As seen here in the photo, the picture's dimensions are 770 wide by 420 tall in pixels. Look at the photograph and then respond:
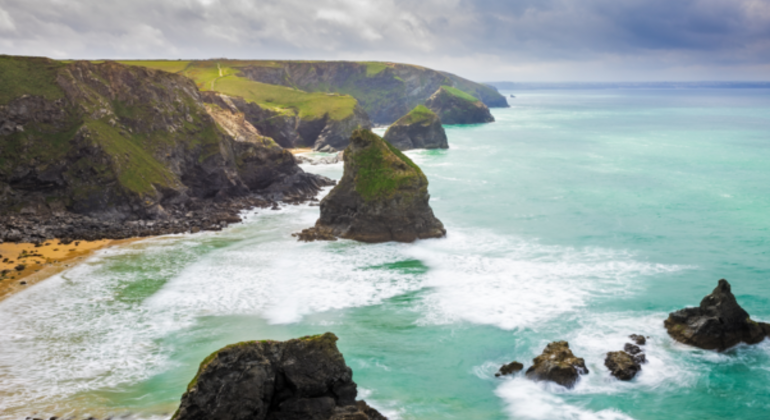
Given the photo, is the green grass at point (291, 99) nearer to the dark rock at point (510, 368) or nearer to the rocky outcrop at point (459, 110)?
the rocky outcrop at point (459, 110)

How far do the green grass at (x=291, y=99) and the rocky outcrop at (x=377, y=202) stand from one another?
224ft

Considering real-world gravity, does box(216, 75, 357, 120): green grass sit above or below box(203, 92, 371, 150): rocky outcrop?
above

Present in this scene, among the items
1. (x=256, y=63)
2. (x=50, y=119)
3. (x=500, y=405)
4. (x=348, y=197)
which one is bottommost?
(x=500, y=405)

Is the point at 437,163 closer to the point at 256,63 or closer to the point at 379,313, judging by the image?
the point at 379,313

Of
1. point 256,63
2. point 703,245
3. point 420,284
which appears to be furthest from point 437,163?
point 256,63

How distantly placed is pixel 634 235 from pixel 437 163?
161 feet

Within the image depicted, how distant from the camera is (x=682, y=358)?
80.6 feet

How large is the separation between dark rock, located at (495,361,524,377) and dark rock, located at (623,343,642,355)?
17.1ft

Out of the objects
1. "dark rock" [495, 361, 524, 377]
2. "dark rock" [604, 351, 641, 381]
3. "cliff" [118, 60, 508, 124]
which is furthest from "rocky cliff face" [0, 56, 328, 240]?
"cliff" [118, 60, 508, 124]

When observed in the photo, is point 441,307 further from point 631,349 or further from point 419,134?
point 419,134

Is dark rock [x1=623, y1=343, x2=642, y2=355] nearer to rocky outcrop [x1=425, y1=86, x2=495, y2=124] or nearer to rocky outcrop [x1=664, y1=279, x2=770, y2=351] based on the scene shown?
rocky outcrop [x1=664, y1=279, x2=770, y2=351]

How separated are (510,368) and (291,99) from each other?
10577 cm

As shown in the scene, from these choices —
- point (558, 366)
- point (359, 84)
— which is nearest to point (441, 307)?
point (558, 366)

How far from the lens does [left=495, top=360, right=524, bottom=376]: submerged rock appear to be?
23766mm
